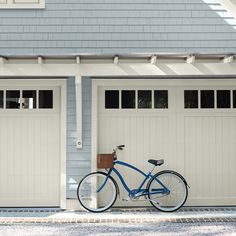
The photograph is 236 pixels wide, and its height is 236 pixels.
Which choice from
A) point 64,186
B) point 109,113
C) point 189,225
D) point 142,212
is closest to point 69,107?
point 109,113

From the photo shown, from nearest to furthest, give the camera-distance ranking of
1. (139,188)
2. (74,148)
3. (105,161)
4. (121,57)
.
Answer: (121,57) → (105,161) → (139,188) → (74,148)

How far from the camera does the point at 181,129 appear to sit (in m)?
9.82

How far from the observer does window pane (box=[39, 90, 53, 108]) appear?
9.76m

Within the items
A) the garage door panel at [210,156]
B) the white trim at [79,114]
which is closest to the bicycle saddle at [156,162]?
the garage door panel at [210,156]

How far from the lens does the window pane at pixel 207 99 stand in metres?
9.86

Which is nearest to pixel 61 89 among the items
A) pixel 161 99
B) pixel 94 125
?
pixel 94 125

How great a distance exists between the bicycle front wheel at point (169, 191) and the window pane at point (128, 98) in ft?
4.27

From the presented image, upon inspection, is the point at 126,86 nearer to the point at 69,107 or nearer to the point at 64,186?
the point at 69,107

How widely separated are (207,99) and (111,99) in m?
1.65

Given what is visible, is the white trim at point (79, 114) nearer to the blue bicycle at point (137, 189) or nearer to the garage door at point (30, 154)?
the garage door at point (30, 154)

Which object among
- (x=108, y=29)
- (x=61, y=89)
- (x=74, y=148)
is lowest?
(x=74, y=148)

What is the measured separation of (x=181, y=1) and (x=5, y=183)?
4.31 meters

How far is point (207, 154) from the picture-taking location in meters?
9.83

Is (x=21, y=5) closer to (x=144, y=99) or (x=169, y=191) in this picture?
(x=144, y=99)
